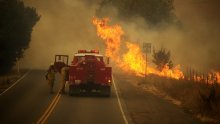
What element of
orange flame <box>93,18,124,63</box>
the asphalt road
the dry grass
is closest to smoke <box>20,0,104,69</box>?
orange flame <box>93,18,124,63</box>

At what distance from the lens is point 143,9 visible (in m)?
92.2

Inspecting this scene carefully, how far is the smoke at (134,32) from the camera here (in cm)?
9016

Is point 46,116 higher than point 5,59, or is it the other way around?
point 5,59

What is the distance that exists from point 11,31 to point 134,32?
3354cm

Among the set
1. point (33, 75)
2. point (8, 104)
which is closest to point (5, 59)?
point (33, 75)

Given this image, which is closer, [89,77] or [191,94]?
[191,94]

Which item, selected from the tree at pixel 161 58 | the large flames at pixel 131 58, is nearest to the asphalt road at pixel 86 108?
the tree at pixel 161 58

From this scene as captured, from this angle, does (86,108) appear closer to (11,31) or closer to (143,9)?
(11,31)

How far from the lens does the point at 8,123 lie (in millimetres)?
25547

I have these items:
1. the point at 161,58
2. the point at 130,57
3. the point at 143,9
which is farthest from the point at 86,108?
the point at 143,9

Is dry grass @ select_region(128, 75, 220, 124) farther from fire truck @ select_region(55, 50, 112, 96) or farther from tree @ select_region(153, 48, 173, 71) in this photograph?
tree @ select_region(153, 48, 173, 71)

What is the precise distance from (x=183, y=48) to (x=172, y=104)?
62519 millimetres

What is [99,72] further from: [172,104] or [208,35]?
[208,35]

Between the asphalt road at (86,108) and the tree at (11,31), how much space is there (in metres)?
13.3
